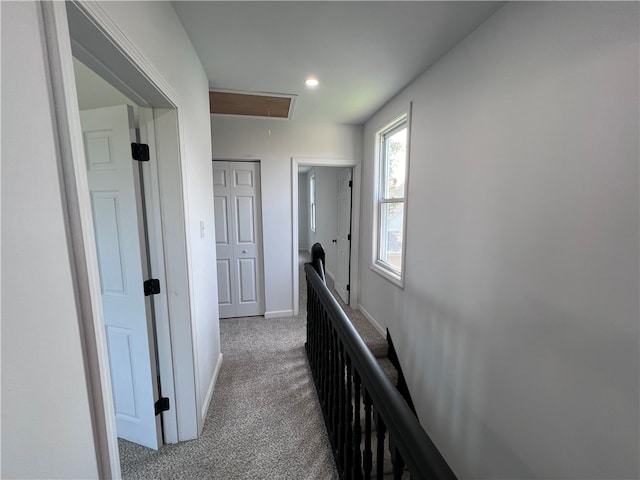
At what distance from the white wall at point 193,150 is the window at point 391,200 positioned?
69.5 inches

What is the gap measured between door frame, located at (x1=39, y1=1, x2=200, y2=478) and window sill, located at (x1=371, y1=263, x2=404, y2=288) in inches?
77.1

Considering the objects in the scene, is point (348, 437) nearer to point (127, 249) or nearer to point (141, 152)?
point (127, 249)

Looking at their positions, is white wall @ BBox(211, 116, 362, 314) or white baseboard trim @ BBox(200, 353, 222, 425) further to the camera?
white wall @ BBox(211, 116, 362, 314)

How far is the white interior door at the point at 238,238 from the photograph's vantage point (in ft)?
10.4

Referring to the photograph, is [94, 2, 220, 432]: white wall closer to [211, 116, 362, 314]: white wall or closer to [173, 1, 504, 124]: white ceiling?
[173, 1, 504, 124]: white ceiling

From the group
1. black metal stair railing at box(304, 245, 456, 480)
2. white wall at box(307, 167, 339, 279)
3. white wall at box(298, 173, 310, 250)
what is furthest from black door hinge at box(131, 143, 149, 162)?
white wall at box(298, 173, 310, 250)

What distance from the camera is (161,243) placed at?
1.45 metres

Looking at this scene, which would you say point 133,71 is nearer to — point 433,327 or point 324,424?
point 324,424

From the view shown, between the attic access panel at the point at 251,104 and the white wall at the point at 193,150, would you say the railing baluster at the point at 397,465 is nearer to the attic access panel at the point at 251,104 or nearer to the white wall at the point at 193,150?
the white wall at the point at 193,150

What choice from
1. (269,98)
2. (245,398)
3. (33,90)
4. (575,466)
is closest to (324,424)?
(245,398)

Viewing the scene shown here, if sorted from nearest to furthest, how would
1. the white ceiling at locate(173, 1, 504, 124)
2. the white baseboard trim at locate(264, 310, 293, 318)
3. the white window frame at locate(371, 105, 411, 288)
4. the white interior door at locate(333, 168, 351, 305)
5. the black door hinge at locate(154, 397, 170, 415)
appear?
the white ceiling at locate(173, 1, 504, 124), the black door hinge at locate(154, 397, 170, 415), the white window frame at locate(371, 105, 411, 288), the white baseboard trim at locate(264, 310, 293, 318), the white interior door at locate(333, 168, 351, 305)

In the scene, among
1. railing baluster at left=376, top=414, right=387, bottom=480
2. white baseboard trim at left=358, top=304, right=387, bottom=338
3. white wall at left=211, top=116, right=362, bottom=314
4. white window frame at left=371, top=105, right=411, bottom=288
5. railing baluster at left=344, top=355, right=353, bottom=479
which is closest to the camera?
railing baluster at left=376, top=414, right=387, bottom=480

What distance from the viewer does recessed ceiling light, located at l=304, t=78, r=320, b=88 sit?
2176 millimetres

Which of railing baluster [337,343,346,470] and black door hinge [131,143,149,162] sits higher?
black door hinge [131,143,149,162]
